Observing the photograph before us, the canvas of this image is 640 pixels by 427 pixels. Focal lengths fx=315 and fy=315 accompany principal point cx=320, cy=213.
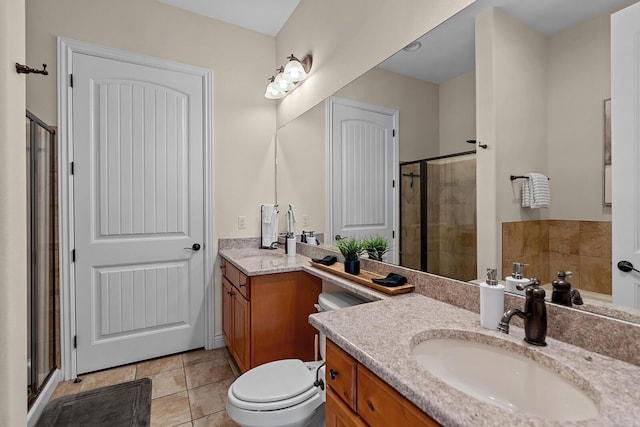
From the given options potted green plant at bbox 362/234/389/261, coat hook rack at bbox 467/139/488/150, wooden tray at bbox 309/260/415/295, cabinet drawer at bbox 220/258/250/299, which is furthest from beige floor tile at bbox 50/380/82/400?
coat hook rack at bbox 467/139/488/150

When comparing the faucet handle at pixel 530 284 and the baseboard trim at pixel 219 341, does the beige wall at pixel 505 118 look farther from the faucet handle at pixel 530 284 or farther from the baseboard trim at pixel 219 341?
the baseboard trim at pixel 219 341

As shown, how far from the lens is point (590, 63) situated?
3.02 ft

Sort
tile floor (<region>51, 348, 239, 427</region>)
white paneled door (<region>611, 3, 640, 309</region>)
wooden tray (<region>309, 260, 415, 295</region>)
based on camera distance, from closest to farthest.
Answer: white paneled door (<region>611, 3, 640, 309</region>) → wooden tray (<region>309, 260, 415, 295</region>) → tile floor (<region>51, 348, 239, 427</region>)

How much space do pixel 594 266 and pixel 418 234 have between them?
695 millimetres

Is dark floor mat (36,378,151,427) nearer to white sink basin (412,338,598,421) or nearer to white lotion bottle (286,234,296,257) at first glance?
white lotion bottle (286,234,296,257)

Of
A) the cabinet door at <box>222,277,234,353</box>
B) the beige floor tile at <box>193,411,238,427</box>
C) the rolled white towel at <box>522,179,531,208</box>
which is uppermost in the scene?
the rolled white towel at <box>522,179,531,208</box>

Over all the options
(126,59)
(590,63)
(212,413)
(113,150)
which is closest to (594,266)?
(590,63)

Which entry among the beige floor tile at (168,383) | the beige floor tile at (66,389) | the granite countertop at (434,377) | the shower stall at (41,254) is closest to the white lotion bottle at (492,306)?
the granite countertop at (434,377)

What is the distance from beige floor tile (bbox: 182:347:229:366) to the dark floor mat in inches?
14.5

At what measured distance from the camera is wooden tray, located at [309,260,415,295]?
4.68ft

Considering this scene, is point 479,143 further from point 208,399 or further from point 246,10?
point 246,10

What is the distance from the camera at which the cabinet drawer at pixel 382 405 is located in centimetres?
70

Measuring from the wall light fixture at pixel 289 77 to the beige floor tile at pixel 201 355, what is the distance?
7.39 ft

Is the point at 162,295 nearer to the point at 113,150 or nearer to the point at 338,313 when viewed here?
the point at 113,150
